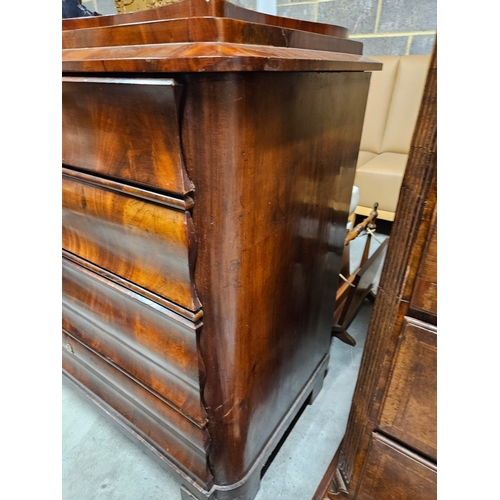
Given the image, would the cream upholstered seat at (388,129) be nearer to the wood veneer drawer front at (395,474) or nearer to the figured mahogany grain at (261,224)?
the figured mahogany grain at (261,224)

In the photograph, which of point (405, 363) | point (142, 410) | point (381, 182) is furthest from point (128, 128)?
point (381, 182)

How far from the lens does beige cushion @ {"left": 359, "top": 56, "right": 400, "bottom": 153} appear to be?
2160 mm

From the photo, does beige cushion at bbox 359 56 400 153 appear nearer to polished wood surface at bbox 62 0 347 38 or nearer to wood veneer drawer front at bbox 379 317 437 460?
polished wood surface at bbox 62 0 347 38

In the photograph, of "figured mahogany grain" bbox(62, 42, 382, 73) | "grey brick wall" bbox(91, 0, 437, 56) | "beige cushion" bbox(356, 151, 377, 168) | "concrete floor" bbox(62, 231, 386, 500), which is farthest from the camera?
"beige cushion" bbox(356, 151, 377, 168)

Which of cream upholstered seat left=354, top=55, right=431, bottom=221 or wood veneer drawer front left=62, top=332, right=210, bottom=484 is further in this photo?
cream upholstered seat left=354, top=55, right=431, bottom=221

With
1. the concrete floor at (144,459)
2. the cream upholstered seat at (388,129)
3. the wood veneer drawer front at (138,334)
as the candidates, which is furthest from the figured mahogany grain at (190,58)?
the cream upholstered seat at (388,129)

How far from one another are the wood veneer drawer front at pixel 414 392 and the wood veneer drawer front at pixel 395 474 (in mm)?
25

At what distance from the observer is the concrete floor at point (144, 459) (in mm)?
904

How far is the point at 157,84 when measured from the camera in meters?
0.42

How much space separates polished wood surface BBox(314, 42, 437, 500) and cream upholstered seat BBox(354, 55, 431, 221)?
1545mm

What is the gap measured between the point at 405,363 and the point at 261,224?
0.29 meters

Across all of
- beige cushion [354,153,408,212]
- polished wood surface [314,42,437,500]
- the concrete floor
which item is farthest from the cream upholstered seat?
polished wood surface [314,42,437,500]
